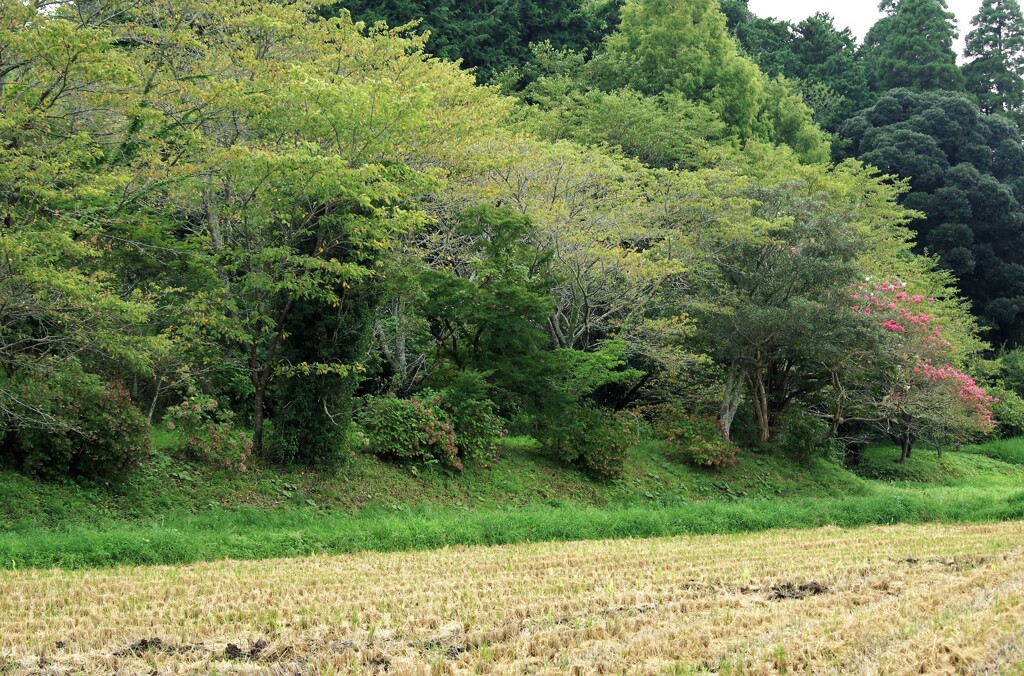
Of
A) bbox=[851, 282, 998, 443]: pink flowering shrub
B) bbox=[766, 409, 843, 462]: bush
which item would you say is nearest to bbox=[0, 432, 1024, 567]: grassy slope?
bbox=[766, 409, 843, 462]: bush

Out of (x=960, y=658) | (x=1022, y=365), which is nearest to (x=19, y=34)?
(x=960, y=658)

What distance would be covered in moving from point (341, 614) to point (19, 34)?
22.3 ft

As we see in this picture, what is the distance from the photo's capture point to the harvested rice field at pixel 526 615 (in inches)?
232

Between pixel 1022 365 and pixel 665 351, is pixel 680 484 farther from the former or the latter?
pixel 1022 365

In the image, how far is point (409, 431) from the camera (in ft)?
51.5

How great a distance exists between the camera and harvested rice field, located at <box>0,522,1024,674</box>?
19.4ft

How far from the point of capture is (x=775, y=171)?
94.2ft

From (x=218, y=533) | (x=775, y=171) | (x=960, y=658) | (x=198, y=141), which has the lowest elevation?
(x=218, y=533)

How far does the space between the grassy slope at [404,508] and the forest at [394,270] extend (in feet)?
1.61

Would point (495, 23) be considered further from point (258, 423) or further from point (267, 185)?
point (258, 423)

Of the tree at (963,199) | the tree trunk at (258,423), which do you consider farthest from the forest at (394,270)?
the tree at (963,199)

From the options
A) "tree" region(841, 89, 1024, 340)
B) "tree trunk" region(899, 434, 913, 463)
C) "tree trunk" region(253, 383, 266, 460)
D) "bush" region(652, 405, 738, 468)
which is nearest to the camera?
"tree trunk" region(253, 383, 266, 460)

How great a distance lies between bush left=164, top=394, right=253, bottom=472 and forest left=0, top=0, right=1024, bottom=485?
0.05 m

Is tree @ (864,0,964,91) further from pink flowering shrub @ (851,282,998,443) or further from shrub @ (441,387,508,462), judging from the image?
shrub @ (441,387,508,462)
